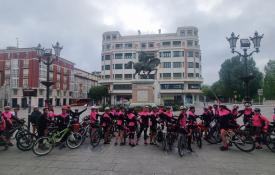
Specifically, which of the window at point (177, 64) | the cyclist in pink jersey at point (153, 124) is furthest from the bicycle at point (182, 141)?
the window at point (177, 64)

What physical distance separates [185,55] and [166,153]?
64.1 meters

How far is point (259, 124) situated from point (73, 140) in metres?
7.44

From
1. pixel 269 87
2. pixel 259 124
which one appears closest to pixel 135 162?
pixel 259 124

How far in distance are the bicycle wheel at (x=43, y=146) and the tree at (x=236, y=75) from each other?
53.8 meters

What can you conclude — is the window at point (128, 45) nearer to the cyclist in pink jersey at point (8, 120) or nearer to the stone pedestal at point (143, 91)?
the stone pedestal at point (143, 91)

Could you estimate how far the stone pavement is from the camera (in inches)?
266

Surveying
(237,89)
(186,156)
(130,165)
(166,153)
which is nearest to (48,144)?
(130,165)

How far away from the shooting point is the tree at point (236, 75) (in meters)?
56.6

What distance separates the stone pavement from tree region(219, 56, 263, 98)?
5150 cm

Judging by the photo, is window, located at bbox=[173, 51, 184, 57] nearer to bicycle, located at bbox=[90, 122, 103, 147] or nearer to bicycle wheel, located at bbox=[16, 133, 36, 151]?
bicycle, located at bbox=[90, 122, 103, 147]

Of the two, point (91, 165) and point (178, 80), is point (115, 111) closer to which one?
point (91, 165)

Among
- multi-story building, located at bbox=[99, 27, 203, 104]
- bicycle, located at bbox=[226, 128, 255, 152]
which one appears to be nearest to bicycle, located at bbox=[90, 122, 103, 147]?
bicycle, located at bbox=[226, 128, 255, 152]

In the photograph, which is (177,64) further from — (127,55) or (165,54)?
(127,55)

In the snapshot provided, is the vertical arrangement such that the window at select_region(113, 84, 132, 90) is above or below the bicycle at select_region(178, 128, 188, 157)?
above
